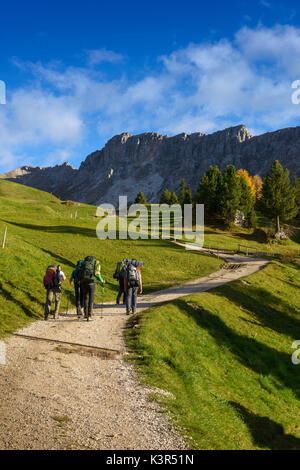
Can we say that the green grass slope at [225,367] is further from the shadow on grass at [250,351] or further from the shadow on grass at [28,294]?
the shadow on grass at [28,294]

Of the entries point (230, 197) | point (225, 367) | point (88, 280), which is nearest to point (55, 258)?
point (88, 280)

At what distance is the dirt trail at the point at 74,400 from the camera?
588 cm

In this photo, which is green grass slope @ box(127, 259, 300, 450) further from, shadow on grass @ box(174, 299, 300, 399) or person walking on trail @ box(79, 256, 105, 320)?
person walking on trail @ box(79, 256, 105, 320)

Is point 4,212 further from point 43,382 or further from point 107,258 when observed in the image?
point 43,382

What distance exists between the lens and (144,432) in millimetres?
6434

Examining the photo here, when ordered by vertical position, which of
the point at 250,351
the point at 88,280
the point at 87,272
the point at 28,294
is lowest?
the point at 250,351

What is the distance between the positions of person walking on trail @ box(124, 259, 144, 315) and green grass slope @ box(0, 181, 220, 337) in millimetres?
4291

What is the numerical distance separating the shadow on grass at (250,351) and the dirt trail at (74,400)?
663cm

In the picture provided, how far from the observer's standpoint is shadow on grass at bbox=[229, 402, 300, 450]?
9.00m

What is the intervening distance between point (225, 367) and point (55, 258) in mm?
18207

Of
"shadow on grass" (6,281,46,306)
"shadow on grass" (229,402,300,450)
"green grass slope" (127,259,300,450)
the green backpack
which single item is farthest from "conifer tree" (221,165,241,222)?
"shadow on grass" (229,402,300,450)

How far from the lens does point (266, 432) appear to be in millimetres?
9742

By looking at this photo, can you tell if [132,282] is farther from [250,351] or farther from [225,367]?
[250,351]
